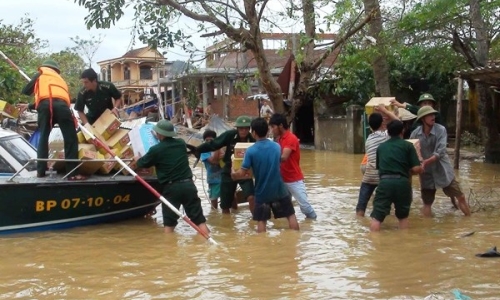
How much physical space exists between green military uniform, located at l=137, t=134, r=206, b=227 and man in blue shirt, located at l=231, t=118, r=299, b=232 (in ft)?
2.18

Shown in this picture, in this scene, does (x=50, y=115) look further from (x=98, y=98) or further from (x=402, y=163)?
(x=402, y=163)

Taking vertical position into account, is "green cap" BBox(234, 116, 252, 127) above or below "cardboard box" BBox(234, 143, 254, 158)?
above

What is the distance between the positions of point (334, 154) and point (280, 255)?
14838mm

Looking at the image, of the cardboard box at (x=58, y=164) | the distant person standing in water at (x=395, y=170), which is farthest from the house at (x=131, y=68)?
the distant person standing in water at (x=395, y=170)

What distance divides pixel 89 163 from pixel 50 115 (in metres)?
0.79

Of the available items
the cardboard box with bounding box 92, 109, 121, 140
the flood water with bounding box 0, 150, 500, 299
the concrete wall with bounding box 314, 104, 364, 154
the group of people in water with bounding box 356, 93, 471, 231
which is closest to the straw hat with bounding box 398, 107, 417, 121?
the group of people in water with bounding box 356, 93, 471, 231

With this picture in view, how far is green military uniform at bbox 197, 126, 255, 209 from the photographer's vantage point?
9859 mm

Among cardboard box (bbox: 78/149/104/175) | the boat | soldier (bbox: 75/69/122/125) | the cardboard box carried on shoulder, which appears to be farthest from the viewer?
soldier (bbox: 75/69/122/125)

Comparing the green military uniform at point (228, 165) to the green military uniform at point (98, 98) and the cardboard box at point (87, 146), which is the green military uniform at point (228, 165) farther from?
the green military uniform at point (98, 98)

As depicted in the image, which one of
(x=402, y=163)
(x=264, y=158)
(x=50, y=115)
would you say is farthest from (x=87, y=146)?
(x=402, y=163)

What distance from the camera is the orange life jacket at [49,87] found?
9.17 meters

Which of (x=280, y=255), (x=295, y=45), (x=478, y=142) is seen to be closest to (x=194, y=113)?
(x=478, y=142)

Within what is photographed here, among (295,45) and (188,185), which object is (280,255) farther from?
(295,45)

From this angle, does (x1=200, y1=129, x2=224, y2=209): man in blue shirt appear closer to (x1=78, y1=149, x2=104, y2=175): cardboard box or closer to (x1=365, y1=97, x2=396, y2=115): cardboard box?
(x1=78, y1=149, x2=104, y2=175): cardboard box
